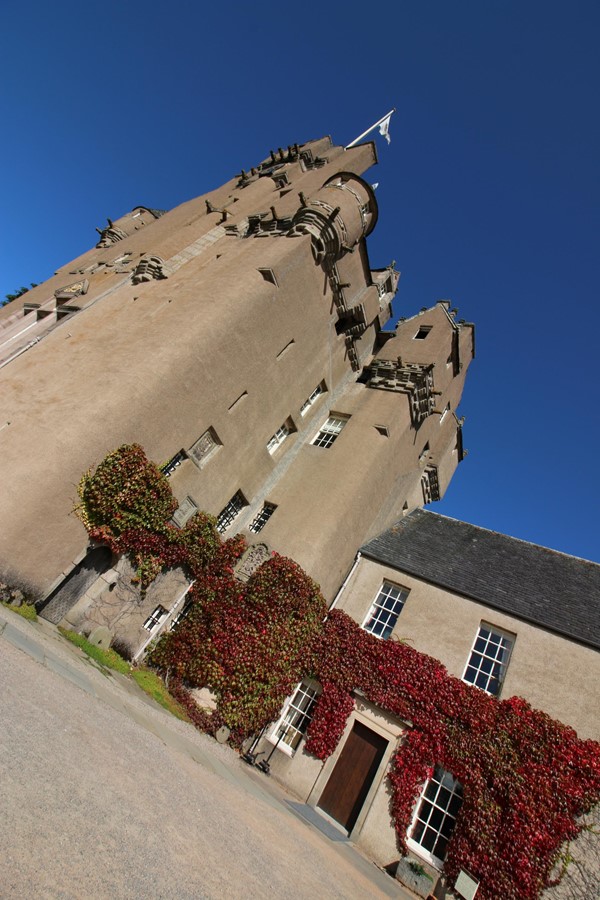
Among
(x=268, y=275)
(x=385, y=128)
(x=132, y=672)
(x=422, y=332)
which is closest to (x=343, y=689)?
(x=132, y=672)

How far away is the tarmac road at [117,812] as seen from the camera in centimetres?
277

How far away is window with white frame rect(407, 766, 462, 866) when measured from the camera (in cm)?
1098

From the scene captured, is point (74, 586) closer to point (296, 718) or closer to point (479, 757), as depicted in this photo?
point (296, 718)

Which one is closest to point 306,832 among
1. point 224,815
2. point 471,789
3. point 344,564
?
point 224,815

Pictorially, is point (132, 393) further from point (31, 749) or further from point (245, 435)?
point (31, 749)

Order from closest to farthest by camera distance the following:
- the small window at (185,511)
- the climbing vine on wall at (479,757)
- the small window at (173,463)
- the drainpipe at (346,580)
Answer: the climbing vine on wall at (479,757) → the small window at (173,463) → the small window at (185,511) → the drainpipe at (346,580)

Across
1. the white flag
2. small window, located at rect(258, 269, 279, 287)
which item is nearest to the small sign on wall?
small window, located at rect(258, 269, 279, 287)

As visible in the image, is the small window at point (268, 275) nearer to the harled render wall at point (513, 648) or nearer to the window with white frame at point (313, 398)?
the window with white frame at point (313, 398)

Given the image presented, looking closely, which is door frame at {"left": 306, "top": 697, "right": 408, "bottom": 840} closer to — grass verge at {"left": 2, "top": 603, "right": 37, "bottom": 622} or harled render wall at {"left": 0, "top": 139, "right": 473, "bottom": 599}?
harled render wall at {"left": 0, "top": 139, "right": 473, "bottom": 599}

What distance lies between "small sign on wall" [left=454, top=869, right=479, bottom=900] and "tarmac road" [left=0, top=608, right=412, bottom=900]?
8.49 ft

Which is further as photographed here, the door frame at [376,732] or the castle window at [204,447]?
the castle window at [204,447]

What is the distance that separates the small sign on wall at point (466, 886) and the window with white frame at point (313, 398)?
52.1 feet

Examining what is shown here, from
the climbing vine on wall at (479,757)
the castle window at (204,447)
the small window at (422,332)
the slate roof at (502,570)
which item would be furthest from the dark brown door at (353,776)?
the small window at (422,332)

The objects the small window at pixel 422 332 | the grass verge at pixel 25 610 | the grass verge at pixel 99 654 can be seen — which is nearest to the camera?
the grass verge at pixel 25 610
